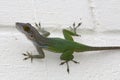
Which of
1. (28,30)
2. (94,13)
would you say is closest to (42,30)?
(28,30)

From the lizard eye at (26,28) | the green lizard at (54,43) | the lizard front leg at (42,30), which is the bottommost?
the green lizard at (54,43)

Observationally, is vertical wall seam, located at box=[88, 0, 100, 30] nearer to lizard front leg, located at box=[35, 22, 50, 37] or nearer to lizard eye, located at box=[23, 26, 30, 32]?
lizard front leg, located at box=[35, 22, 50, 37]

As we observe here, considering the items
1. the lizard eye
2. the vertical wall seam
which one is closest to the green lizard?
the lizard eye

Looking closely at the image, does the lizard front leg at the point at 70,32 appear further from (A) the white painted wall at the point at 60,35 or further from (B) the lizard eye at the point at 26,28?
(B) the lizard eye at the point at 26,28

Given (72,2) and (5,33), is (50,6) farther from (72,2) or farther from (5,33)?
(5,33)

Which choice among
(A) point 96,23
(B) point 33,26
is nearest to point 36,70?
(B) point 33,26

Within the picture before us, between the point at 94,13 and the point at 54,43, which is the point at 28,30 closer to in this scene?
the point at 54,43

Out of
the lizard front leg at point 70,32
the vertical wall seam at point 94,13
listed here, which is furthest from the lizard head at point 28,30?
the vertical wall seam at point 94,13
